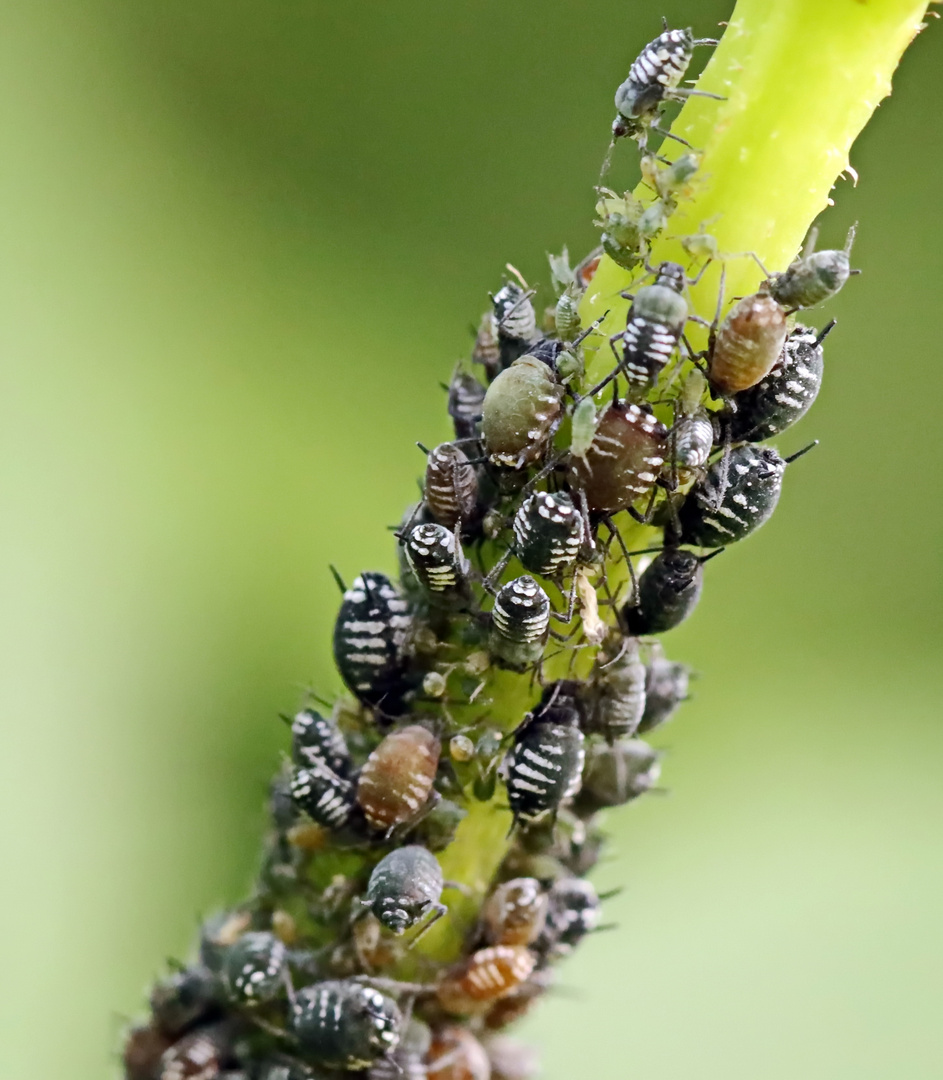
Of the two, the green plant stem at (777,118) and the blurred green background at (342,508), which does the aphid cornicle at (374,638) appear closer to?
the green plant stem at (777,118)

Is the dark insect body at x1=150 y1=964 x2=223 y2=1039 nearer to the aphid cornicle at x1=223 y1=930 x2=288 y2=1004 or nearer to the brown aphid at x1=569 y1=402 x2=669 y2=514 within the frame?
the aphid cornicle at x1=223 y1=930 x2=288 y2=1004

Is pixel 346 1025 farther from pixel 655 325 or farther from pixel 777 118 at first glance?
pixel 777 118

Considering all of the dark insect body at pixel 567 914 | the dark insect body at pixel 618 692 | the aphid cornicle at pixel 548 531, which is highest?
the aphid cornicle at pixel 548 531

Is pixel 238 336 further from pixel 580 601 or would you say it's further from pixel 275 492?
pixel 580 601

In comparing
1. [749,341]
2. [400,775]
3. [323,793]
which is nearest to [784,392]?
[749,341]

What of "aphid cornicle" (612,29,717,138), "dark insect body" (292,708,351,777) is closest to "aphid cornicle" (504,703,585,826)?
"dark insect body" (292,708,351,777)

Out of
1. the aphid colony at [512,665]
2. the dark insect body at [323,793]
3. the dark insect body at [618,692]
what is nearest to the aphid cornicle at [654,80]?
the aphid colony at [512,665]
